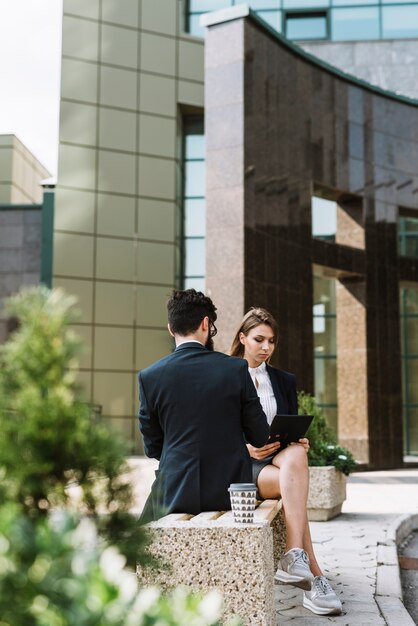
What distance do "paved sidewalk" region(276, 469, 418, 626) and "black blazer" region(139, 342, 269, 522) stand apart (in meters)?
0.99

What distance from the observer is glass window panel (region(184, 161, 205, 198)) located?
2920 centimetres

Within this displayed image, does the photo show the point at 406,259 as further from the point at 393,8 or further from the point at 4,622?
the point at 4,622

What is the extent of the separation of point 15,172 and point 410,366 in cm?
1501

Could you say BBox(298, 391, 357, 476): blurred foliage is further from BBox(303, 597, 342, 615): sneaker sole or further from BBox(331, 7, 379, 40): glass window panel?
BBox(331, 7, 379, 40): glass window panel

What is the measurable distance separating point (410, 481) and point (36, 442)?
15.2 meters

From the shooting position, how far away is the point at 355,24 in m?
26.7

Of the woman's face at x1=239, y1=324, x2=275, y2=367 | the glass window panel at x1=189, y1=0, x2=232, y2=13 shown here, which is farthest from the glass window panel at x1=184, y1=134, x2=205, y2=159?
the woman's face at x1=239, y1=324, x2=275, y2=367

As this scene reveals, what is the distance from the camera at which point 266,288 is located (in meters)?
16.0

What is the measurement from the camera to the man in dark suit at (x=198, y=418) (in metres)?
4.23

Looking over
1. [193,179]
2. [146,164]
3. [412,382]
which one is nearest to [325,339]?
[412,382]

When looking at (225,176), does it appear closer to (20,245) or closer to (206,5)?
(20,245)

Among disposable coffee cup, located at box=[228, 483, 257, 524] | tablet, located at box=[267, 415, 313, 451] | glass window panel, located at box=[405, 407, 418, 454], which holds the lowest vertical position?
glass window panel, located at box=[405, 407, 418, 454]

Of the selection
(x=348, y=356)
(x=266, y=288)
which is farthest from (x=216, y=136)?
(x=348, y=356)

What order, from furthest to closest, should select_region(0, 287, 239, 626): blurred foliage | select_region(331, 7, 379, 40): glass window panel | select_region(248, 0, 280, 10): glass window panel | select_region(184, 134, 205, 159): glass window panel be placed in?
select_region(184, 134, 205, 159): glass window panel, select_region(248, 0, 280, 10): glass window panel, select_region(331, 7, 379, 40): glass window panel, select_region(0, 287, 239, 626): blurred foliage
